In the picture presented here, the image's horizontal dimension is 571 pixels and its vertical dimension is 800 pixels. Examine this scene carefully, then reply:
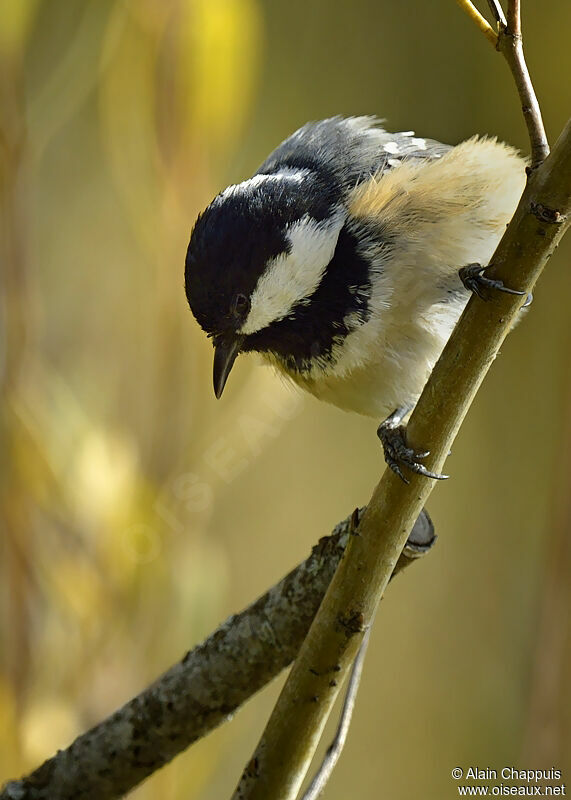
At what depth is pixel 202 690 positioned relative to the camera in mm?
698

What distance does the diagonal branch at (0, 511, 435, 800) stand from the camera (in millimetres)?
693

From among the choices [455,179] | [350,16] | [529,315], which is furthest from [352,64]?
[455,179]

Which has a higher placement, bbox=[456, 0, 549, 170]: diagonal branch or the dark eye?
the dark eye

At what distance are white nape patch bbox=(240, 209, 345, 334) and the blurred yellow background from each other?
11.3 inches

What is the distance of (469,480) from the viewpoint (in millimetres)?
1516

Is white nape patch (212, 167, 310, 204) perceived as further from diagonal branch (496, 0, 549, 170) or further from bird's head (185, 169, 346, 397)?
diagonal branch (496, 0, 549, 170)

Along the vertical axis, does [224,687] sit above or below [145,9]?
below

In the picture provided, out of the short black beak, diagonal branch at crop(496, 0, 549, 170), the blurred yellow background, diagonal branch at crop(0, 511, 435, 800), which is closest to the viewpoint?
diagonal branch at crop(496, 0, 549, 170)

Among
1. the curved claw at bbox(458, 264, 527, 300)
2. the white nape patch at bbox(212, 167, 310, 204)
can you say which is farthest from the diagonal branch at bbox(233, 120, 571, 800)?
the white nape patch at bbox(212, 167, 310, 204)

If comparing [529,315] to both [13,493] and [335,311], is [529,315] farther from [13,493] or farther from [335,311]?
[13,493]

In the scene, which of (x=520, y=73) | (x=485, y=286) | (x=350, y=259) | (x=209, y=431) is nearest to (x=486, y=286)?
(x=485, y=286)

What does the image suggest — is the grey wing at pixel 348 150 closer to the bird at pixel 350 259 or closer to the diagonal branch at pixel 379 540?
the bird at pixel 350 259

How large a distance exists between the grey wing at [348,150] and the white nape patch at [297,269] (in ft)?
0.23

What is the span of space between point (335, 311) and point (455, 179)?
0.52 ft
